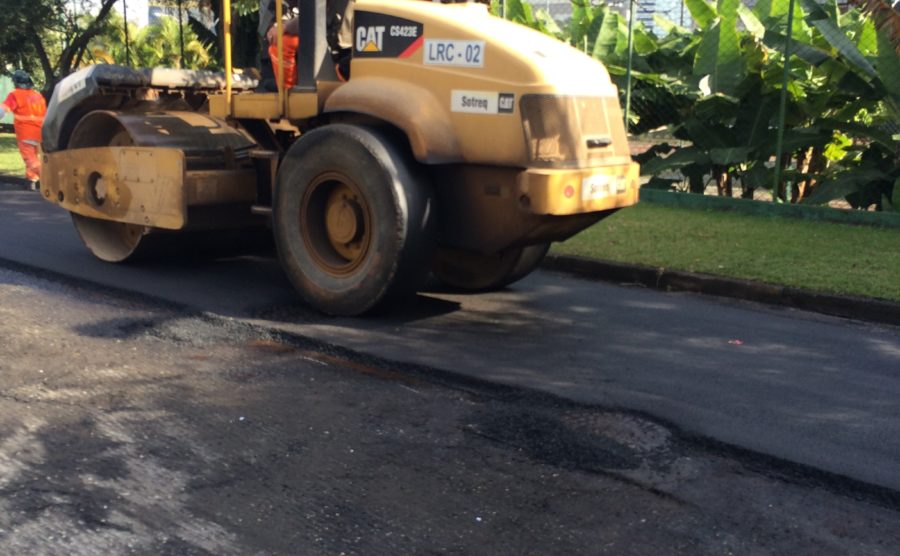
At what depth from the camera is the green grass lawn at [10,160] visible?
1638cm

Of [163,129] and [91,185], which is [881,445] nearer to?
[163,129]

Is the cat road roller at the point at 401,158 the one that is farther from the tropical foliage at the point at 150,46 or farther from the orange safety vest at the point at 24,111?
the tropical foliage at the point at 150,46

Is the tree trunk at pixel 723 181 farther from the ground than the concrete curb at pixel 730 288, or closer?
farther from the ground

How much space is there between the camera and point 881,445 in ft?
15.6

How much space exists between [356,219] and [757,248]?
4114mm

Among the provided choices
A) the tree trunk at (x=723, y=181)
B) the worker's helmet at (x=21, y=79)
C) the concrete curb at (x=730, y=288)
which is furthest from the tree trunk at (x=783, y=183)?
the worker's helmet at (x=21, y=79)

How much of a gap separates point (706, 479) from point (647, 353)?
2018 millimetres

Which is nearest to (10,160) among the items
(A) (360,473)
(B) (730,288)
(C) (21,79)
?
(C) (21,79)

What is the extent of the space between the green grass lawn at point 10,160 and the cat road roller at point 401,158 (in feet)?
30.1

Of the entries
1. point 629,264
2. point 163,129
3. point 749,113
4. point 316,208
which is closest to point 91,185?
point 163,129

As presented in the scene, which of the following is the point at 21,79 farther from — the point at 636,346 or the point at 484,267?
the point at 636,346

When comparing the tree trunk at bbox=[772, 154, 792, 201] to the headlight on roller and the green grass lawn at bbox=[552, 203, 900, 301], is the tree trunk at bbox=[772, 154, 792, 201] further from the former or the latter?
the headlight on roller

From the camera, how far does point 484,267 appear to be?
7.80m

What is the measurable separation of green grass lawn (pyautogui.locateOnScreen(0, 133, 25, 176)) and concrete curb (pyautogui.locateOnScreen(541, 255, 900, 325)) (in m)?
10.2
